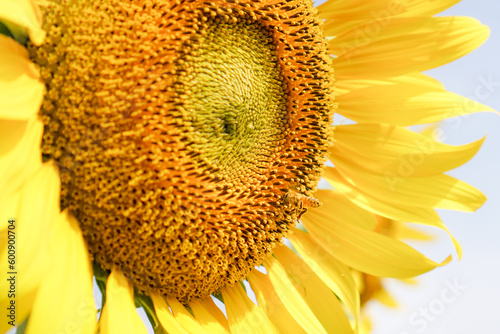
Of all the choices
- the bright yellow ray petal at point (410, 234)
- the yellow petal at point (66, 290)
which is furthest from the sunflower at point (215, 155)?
the bright yellow ray petal at point (410, 234)

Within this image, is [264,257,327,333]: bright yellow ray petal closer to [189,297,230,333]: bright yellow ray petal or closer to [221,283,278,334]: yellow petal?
[221,283,278,334]: yellow petal

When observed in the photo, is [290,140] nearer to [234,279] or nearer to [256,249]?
[256,249]

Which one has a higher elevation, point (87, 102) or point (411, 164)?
point (87, 102)

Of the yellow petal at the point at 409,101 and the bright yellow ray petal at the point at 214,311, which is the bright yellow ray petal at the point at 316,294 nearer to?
the bright yellow ray petal at the point at 214,311

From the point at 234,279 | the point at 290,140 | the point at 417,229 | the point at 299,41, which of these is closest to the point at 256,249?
the point at 234,279

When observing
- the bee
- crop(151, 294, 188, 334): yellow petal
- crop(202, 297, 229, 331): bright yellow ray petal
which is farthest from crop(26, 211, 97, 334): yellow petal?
the bee
